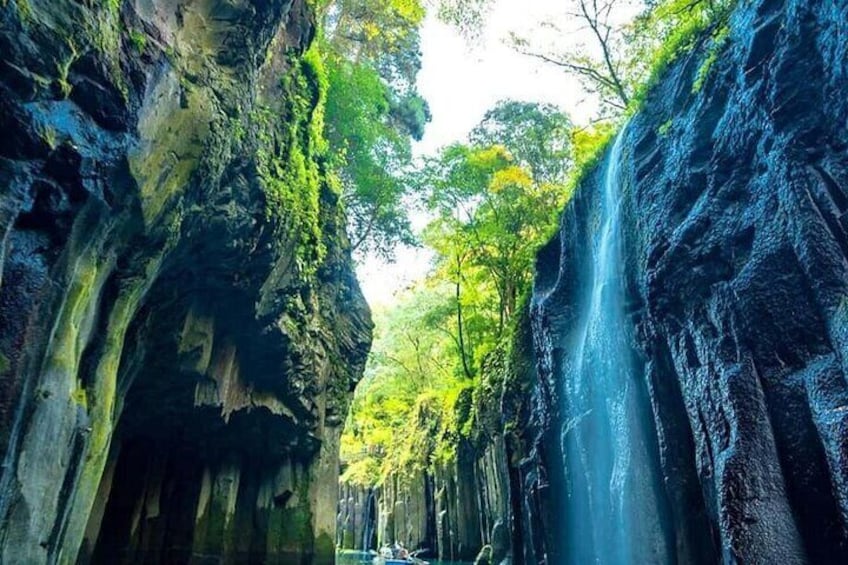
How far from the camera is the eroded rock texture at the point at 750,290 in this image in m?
5.46

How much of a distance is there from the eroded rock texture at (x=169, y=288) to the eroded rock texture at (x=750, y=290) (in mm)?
6348

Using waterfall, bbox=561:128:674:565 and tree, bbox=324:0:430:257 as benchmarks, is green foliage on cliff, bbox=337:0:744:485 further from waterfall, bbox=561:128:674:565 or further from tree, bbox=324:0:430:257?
waterfall, bbox=561:128:674:565

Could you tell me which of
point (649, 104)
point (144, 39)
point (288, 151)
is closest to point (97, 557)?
point (288, 151)

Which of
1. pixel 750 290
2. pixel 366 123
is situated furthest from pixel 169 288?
pixel 366 123

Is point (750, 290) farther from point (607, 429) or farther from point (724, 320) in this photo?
point (607, 429)

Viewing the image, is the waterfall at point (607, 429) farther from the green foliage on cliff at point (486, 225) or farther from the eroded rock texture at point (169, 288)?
the eroded rock texture at point (169, 288)

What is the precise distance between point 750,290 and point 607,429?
4823 mm

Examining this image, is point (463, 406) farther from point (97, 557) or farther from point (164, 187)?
point (164, 187)

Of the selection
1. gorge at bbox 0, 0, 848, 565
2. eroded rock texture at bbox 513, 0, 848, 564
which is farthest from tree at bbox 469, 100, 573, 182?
eroded rock texture at bbox 513, 0, 848, 564

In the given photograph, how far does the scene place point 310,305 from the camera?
1327cm

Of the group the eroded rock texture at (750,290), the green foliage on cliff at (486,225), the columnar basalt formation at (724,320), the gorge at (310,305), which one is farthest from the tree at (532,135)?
the eroded rock texture at (750,290)

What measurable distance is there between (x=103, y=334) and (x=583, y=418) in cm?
812

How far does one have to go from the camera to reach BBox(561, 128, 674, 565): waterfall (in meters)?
8.26

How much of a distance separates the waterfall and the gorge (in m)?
0.06
